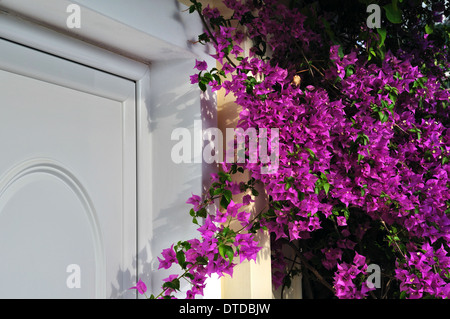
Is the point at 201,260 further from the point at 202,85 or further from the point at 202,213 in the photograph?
the point at 202,85

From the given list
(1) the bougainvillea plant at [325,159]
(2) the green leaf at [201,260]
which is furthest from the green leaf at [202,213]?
(2) the green leaf at [201,260]

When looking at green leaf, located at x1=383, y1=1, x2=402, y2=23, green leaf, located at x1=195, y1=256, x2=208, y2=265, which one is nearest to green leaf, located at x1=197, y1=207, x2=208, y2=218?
green leaf, located at x1=195, y1=256, x2=208, y2=265

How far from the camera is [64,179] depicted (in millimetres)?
1224

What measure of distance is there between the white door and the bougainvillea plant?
166mm

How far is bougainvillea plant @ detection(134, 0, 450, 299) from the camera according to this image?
1.35m

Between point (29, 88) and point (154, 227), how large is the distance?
53 cm

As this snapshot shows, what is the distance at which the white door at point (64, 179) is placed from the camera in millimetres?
1075

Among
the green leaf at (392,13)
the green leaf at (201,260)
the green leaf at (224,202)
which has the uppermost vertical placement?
the green leaf at (392,13)

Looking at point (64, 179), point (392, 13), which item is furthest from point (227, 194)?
point (392, 13)

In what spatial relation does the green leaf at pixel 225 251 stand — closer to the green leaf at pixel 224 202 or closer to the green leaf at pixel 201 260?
the green leaf at pixel 201 260

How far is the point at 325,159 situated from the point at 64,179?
2.34 ft

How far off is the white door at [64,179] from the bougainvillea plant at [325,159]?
6.5 inches

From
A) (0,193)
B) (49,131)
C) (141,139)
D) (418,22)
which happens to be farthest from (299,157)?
(418,22)

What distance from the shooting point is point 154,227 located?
1.42 m
